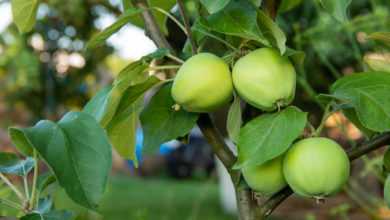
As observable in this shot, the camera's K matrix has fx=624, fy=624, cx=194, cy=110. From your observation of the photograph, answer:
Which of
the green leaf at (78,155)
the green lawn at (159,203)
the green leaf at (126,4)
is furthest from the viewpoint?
the green lawn at (159,203)

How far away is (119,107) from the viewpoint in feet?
1.99

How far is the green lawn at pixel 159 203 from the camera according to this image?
4.15m

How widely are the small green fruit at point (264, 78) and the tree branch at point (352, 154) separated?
0.30 ft

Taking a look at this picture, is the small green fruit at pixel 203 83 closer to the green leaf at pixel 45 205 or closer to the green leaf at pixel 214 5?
the green leaf at pixel 214 5

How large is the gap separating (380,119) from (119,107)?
0.24 meters

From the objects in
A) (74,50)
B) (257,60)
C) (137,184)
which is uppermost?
(257,60)

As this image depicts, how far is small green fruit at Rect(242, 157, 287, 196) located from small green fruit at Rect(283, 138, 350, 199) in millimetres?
12

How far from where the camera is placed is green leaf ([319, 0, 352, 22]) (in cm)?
52

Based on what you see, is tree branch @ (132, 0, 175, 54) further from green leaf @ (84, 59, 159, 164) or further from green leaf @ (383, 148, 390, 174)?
green leaf @ (383, 148, 390, 174)

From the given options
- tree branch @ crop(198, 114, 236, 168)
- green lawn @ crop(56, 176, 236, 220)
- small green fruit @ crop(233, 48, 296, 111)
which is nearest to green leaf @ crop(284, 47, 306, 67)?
small green fruit @ crop(233, 48, 296, 111)

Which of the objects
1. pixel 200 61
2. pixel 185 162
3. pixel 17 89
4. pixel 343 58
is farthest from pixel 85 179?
pixel 185 162

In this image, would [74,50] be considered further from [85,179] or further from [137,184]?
[85,179]

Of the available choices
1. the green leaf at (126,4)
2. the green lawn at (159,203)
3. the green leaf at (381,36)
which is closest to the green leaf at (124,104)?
the green leaf at (126,4)

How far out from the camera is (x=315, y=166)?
1.73ft
